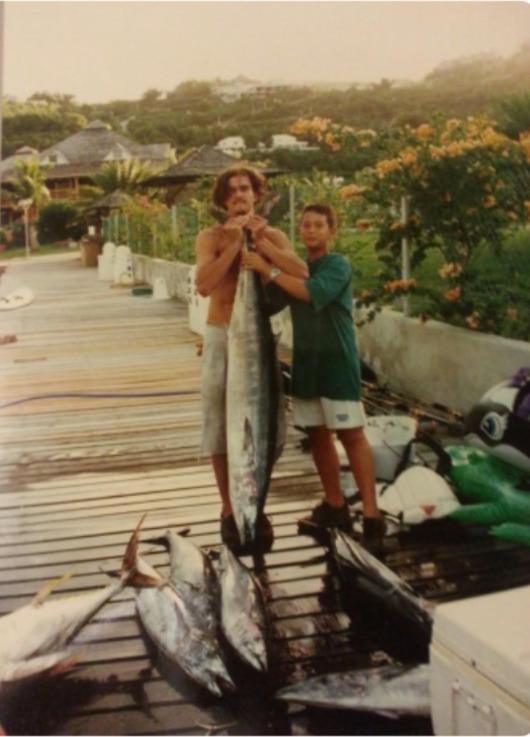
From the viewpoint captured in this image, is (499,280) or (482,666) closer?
(482,666)

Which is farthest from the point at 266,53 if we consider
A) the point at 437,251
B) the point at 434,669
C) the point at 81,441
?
the point at 434,669

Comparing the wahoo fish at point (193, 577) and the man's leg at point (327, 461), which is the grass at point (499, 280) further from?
the wahoo fish at point (193, 577)

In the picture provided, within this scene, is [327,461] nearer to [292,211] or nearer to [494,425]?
[494,425]

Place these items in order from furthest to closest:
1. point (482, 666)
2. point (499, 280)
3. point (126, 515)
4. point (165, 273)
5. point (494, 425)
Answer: point (499, 280), point (494, 425), point (165, 273), point (126, 515), point (482, 666)

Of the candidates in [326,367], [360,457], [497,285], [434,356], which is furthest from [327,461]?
[497,285]

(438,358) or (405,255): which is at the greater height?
(405,255)

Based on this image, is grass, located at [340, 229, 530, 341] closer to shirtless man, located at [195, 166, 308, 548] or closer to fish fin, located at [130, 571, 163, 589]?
shirtless man, located at [195, 166, 308, 548]

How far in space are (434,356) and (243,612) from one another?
759mm

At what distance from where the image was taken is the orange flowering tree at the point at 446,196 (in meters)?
1.92

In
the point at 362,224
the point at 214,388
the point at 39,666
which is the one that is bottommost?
the point at 39,666

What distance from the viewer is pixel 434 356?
6.70ft

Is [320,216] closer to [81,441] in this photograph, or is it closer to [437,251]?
[437,251]

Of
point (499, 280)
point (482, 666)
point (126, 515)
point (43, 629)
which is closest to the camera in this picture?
point (482, 666)

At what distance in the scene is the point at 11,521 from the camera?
1698 mm
